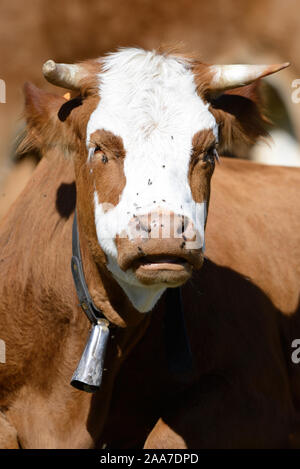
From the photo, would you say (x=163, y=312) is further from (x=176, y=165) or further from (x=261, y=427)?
(x=176, y=165)

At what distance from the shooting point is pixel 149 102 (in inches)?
121

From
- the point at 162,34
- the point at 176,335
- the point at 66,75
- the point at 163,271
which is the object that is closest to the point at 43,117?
the point at 66,75

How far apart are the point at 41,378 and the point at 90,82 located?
4.14 feet

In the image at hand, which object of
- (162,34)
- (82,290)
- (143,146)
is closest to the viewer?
(143,146)

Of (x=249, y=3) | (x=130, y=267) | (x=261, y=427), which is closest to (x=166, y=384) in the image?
(x=261, y=427)

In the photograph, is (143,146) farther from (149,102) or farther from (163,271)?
(163,271)

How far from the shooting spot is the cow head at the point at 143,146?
2.88m

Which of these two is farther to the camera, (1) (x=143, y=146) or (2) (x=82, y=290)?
(2) (x=82, y=290)

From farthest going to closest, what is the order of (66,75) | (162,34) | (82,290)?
(162,34) < (82,290) < (66,75)

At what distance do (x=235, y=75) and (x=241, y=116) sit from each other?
0.27 metres

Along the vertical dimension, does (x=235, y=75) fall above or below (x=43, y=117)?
above

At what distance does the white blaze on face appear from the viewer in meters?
2.93

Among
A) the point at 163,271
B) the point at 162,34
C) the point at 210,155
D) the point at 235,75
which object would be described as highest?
the point at 162,34

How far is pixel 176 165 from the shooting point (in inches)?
118
